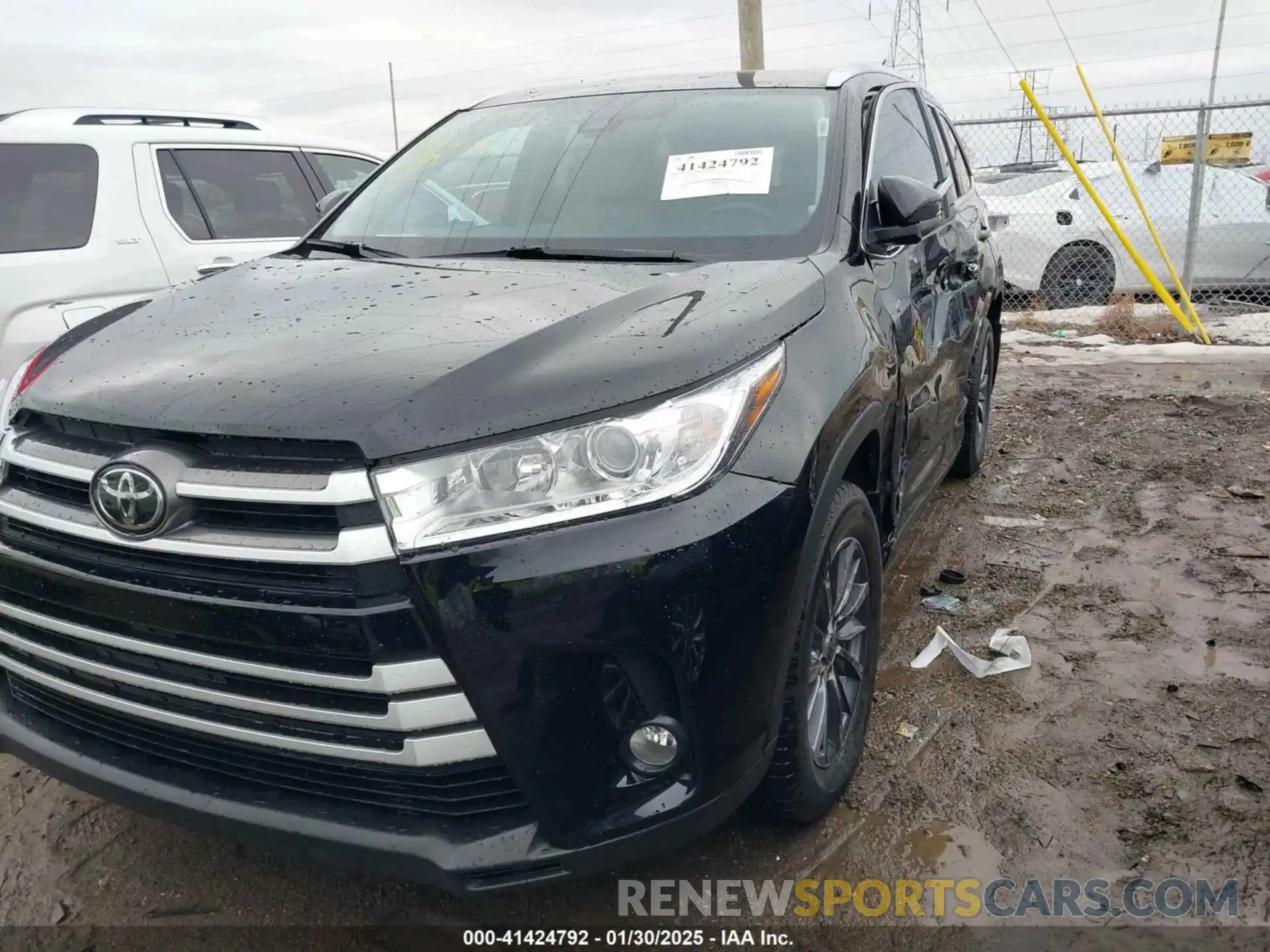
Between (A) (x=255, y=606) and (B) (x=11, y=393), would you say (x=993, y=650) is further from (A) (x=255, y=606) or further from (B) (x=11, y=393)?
(B) (x=11, y=393)

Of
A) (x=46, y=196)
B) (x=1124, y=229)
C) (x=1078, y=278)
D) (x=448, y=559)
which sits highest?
(x=46, y=196)

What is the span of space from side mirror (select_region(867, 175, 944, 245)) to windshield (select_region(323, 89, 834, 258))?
6.7 inches

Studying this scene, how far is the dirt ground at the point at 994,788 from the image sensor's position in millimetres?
2250

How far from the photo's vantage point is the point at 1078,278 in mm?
9789

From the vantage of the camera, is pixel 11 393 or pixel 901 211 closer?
pixel 11 393

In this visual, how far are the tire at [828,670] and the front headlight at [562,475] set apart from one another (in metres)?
0.35

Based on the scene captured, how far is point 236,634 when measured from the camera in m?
1.75

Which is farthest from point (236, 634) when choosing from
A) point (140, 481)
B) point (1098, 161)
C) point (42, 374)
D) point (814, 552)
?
point (1098, 161)

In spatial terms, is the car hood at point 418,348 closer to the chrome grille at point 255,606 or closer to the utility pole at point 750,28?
the chrome grille at point 255,606

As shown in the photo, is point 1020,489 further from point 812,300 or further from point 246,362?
point 246,362

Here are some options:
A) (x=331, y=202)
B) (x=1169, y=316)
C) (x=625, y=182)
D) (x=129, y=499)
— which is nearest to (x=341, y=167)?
(x=331, y=202)

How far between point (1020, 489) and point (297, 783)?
4033 millimetres

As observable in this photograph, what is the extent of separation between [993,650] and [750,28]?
8.47 m

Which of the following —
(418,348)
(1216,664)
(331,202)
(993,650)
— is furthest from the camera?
(331,202)
